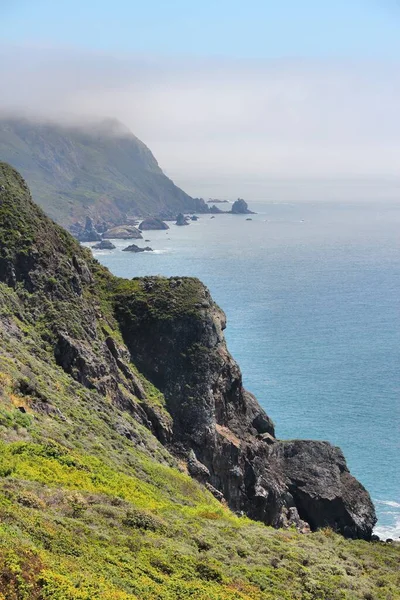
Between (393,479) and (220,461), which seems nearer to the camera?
(220,461)

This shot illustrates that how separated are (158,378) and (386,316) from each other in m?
96.2

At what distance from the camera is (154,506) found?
32.4 m

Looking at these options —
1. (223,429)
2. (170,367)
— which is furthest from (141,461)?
(170,367)

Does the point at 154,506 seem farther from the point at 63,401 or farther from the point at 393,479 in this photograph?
the point at 393,479

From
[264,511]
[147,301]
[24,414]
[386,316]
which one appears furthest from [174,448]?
[386,316]

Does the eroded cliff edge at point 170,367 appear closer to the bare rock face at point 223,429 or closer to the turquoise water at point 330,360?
the bare rock face at point 223,429

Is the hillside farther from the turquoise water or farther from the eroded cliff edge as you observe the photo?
the turquoise water

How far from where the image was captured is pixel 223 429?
61.9 metres

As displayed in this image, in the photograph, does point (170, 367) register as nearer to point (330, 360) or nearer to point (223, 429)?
point (223, 429)

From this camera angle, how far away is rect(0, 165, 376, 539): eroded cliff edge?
55.6 meters

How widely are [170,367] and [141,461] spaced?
21508 mm

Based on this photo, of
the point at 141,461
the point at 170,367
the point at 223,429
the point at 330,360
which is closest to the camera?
the point at 141,461

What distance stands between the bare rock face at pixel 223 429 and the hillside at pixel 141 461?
0.14 meters

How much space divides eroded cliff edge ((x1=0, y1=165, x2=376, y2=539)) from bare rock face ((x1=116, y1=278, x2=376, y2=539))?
95 mm
